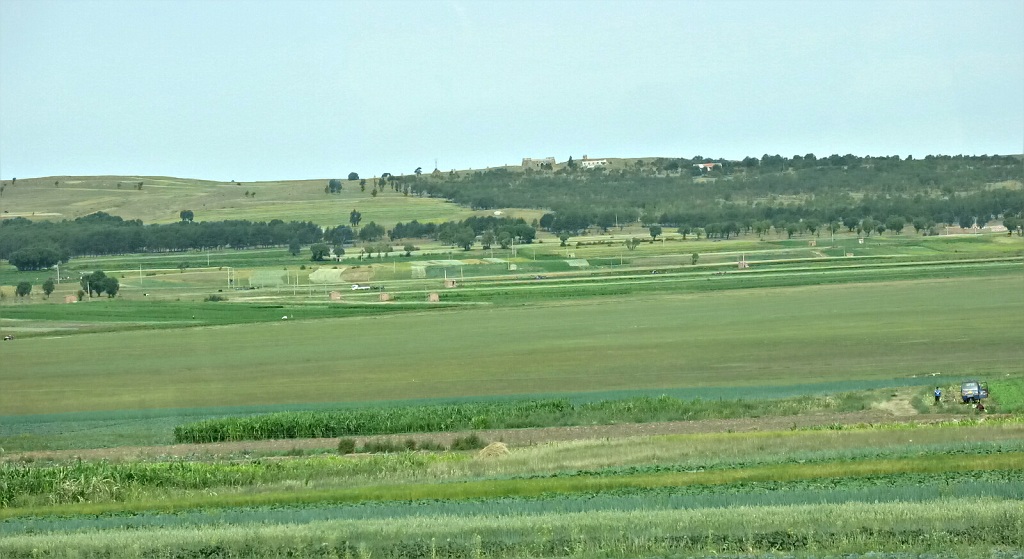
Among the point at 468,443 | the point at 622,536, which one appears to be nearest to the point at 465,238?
the point at 468,443

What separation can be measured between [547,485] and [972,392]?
55.2 feet

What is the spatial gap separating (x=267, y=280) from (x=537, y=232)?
167 feet

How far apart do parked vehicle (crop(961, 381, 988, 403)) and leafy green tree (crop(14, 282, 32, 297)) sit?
7805 centimetres

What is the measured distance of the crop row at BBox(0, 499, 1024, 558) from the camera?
1622 centimetres

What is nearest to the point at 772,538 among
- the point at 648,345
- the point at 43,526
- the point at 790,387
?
the point at 43,526

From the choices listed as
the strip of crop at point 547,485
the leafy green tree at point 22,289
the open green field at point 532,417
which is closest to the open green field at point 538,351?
the open green field at point 532,417

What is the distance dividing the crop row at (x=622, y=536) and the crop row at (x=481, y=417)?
16041mm

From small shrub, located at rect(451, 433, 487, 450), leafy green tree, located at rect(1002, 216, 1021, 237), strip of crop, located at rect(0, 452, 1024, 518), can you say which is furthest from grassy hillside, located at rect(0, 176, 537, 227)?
strip of crop, located at rect(0, 452, 1024, 518)

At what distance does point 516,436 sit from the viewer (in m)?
32.2

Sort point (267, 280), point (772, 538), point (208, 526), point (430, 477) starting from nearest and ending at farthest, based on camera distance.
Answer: point (772, 538), point (208, 526), point (430, 477), point (267, 280)

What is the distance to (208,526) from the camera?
1938cm

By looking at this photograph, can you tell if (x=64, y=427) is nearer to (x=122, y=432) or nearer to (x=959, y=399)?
(x=122, y=432)

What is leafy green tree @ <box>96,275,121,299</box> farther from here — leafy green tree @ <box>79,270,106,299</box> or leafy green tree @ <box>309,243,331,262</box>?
leafy green tree @ <box>309,243,331,262</box>

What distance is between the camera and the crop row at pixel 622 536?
16.2 metres
